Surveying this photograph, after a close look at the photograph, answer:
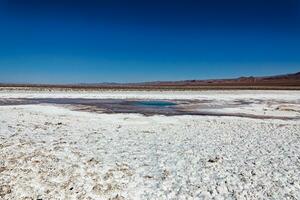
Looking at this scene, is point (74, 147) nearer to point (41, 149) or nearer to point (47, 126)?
point (41, 149)

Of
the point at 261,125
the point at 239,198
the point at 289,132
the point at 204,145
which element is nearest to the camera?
the point at 239,198

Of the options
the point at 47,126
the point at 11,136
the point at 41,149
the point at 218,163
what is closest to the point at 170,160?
the point at 218,163

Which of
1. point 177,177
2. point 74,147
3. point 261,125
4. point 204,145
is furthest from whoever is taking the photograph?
point 261,125

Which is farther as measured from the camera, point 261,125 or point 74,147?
point 261,125

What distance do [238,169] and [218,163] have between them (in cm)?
79

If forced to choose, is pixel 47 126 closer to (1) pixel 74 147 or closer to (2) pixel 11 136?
(2) pixel 11 136

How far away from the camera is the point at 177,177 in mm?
10961

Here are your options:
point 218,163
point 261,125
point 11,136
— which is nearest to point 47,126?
point 11,136

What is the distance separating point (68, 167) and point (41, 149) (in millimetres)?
2160

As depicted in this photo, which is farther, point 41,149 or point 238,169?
point 41,149

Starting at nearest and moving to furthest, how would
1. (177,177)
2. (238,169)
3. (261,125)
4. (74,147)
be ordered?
(177,177) → (238,169) → (74,147) → (261,125)

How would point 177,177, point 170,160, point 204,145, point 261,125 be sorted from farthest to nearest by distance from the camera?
point 261,125 < point 204,145 < point 170,160 < point 177,177

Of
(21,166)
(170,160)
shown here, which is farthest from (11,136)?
(170,160)

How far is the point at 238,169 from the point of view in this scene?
11.7 meters
